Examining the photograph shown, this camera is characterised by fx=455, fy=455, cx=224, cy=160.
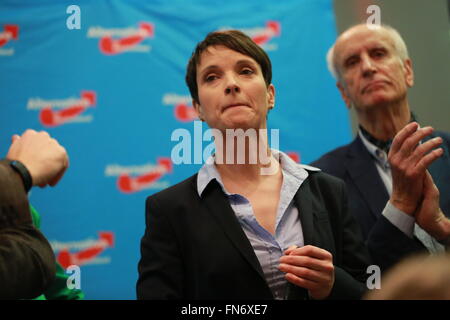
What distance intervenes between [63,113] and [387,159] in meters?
1.49

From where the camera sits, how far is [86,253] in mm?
2107

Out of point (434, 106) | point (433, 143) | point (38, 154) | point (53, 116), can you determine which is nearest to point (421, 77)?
point (434, 106)

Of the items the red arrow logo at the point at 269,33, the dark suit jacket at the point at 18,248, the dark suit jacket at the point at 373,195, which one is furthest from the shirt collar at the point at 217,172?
the red arrow logo at the point at 269,33

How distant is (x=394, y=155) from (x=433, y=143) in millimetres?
106

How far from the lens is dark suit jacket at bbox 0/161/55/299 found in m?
0.80

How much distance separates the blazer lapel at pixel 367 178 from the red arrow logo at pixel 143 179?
98 centimetres

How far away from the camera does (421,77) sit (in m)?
2.47

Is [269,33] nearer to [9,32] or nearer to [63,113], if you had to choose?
[63,113]

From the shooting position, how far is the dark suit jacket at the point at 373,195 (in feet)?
4.27

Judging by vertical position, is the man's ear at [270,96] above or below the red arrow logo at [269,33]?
below

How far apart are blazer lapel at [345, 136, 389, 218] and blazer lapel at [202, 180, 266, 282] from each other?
566 millimetres

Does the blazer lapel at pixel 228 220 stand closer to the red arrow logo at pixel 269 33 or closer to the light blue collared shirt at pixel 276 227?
the light blue collared shirt at pixel 276 227

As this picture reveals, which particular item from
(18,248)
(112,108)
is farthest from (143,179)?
(18,248)

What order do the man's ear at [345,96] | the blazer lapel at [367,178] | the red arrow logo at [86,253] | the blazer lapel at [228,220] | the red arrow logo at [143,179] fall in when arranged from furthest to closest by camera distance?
1. the red arrow logo at [143,179]
2. the red arrow logo at [86,253]
3. the man's ear at [345,96]
4. the blazer lapel at [367,178]
5. the blazer lapel at [228,220]
